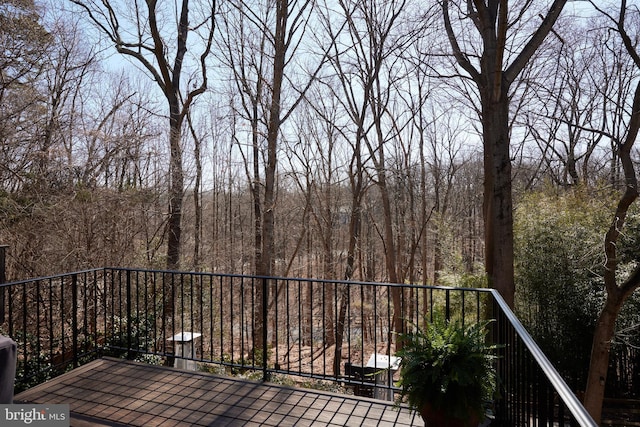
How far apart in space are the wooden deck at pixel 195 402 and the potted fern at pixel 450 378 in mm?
468

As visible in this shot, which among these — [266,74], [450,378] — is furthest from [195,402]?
[266,74]

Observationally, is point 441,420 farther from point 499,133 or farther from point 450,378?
point 499,133

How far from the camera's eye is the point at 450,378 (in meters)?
2.20

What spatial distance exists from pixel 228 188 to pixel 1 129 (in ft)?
30.2

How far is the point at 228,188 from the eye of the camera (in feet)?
50.3

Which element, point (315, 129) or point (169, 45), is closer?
point (169, 45)

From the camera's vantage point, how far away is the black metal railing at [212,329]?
73.9 inches

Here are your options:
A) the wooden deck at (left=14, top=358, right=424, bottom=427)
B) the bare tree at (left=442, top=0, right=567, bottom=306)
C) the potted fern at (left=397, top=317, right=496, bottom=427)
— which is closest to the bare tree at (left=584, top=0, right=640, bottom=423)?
the bare tree at (left=442, top=0, right=567, bottom=306)

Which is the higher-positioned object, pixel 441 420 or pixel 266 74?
pixel 266 74

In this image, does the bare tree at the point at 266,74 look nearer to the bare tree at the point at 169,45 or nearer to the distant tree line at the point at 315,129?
the distant tree line at the point at 315,129

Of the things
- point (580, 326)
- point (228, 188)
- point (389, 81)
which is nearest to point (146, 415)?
point (580, 326)

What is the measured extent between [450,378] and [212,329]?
2.86m

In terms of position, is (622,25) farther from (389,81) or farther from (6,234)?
(6,234)

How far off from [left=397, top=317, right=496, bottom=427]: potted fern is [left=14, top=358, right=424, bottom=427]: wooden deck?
1.54 feet
